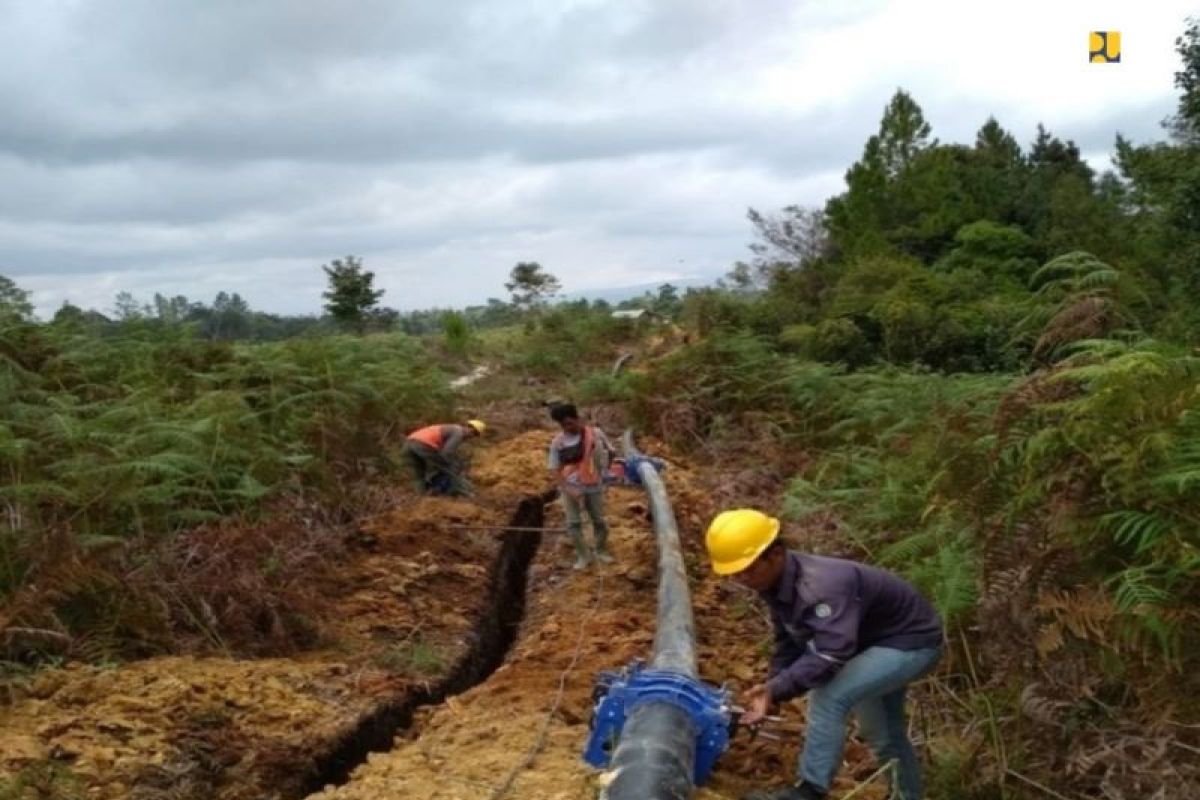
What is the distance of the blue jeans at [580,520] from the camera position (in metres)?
9.30

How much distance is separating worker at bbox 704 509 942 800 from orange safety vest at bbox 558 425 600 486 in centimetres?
441

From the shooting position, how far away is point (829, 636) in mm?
4414

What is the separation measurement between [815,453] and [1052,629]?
7844 millimetres

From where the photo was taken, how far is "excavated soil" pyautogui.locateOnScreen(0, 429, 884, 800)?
534cm

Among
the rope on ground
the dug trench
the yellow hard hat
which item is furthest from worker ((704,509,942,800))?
the dug trench

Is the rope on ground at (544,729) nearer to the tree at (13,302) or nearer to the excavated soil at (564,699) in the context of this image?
the excavated soil at (564,699)

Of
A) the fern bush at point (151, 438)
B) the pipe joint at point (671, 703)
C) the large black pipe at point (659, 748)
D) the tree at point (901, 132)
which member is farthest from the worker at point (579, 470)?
the tree at point (901, 132)

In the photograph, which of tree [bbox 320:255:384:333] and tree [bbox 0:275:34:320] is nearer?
tree [bbox 0:275:34:320]

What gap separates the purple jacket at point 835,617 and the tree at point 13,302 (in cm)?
947

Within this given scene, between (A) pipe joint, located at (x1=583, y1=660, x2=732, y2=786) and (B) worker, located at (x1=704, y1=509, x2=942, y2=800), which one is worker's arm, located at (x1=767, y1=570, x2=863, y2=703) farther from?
(A) pipe joint, located at (x1=583, y1=660, x2=732, y2=786)

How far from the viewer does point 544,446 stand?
1505 centimetres

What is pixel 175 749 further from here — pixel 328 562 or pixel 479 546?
pixel 479 546

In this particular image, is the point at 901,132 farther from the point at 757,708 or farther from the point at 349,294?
the point at 757,708

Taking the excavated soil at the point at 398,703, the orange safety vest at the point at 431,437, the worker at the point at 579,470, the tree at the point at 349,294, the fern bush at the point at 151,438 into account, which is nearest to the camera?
the excavated soil at the point at 398,703
